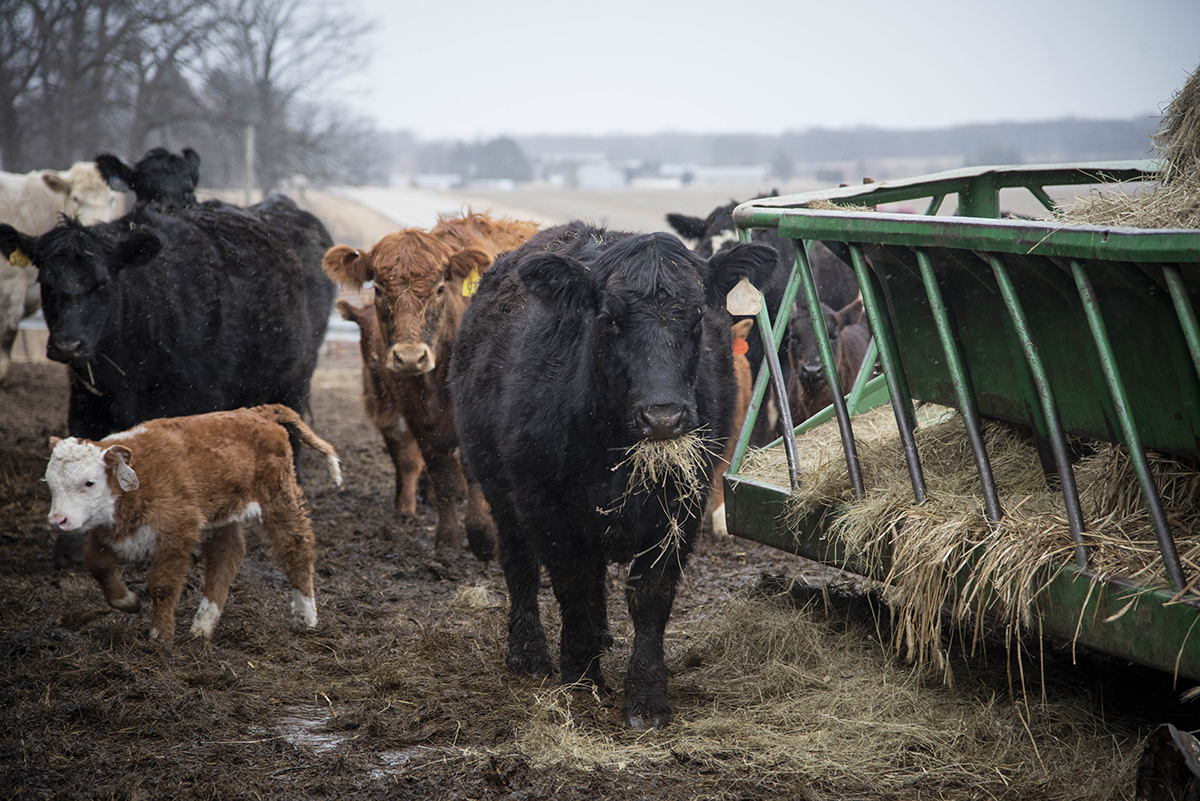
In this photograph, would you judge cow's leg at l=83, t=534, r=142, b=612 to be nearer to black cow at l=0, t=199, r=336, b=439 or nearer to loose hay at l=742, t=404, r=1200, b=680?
black cow at l=0, t=199, r=336, b=439

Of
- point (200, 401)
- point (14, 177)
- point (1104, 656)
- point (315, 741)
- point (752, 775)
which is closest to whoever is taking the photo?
point (752, 775)

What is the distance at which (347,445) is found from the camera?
408 inches

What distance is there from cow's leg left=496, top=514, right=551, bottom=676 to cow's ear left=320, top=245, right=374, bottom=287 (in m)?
2.97

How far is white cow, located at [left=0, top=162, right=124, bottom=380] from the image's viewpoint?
10875 mm

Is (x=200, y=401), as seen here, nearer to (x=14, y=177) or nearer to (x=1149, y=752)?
(x=1149, y=752)

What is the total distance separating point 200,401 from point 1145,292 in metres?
5.82

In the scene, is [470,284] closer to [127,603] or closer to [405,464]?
[405,464]

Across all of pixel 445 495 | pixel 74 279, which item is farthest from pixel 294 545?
pixel 74 279

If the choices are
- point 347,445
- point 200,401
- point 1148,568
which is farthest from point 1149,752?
point 347,445

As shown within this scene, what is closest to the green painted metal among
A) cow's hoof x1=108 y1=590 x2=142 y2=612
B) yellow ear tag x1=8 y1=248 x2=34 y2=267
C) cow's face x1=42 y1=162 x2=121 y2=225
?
cow's hoof x1=108 y1=590 x2=142 y2=612

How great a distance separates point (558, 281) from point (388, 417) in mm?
4117

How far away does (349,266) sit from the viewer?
22.4 feet

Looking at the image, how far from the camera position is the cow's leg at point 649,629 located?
145 inches

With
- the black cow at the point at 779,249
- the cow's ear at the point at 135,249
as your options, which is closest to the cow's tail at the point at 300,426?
the cow's ear at the point at 135,249
